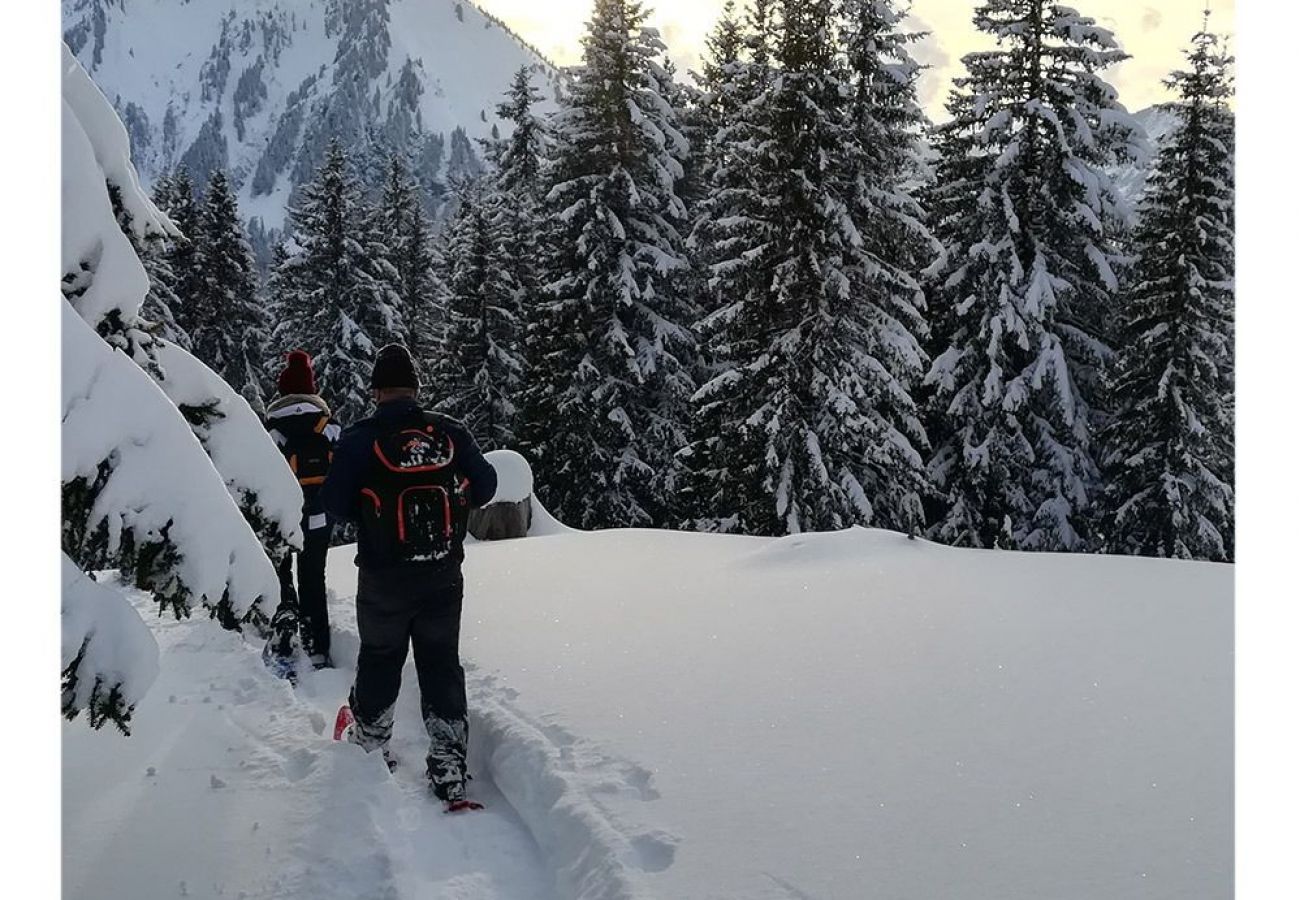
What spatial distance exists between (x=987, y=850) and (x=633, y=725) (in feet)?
6.39

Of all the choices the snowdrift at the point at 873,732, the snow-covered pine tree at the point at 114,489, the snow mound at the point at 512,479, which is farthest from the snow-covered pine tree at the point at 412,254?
the snow-covered pine tree at the point at 114,489

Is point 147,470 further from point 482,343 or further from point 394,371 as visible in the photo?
point 482,343

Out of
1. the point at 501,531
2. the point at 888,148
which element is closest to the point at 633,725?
the point at 501,531

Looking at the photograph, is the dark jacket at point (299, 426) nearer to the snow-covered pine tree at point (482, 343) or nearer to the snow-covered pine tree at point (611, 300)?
the snow-covered pine tree at point (611, 300)

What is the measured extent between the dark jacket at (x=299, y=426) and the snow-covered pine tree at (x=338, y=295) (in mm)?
24052

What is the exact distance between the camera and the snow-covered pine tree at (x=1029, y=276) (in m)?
17.9

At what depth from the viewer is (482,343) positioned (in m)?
27.4

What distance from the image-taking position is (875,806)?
12.4 feet

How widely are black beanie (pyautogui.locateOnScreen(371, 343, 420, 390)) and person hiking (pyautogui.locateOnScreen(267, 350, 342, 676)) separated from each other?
1.80 metres

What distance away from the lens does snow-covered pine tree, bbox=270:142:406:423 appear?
2991 cm

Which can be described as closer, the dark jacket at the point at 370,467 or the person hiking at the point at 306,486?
the dark jacket at the point at 370,467

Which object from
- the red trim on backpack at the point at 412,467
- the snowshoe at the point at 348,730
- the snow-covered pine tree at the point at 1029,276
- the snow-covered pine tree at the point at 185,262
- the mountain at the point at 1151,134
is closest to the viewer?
the red trim on backpack at the point at 412,467

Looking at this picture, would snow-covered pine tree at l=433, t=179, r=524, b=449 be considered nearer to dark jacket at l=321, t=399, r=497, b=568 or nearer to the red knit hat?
the red knit hat
